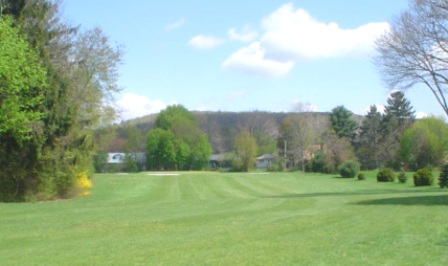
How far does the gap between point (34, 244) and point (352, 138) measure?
272 feet

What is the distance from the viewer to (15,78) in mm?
20250

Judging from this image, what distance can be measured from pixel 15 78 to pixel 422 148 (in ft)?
190

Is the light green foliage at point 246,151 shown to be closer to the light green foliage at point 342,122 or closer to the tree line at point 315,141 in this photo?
the tree line at point 315,141

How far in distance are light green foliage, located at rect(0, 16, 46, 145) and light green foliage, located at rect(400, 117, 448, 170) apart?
5455 cm

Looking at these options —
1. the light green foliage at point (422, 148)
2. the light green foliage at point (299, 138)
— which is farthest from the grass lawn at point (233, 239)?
the light green foliage at point (299, 138)

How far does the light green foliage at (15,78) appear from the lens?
19.7 metres

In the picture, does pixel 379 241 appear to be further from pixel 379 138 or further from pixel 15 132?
pixel 379 138

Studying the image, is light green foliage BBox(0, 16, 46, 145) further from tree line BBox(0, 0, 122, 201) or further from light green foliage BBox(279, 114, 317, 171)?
light green foliage BBox(279, 114, 317, 171)

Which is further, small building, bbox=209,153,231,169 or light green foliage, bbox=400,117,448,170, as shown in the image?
small building, bbox=209,153,231,169

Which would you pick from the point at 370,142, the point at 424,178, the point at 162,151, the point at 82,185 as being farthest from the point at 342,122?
the point at 82,185

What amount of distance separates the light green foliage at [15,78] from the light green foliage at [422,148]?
54.5 m

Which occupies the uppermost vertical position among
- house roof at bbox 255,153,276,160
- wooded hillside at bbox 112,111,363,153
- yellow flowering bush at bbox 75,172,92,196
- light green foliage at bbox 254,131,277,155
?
wooded hillside at bbox 112,111,363,153

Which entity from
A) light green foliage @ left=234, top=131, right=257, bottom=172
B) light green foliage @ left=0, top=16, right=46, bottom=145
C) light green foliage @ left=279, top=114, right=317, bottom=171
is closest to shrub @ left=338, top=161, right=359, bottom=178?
light green foliage @ left=279, top=114, right=317, bottom=171

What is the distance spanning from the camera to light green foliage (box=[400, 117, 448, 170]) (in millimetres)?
66062
